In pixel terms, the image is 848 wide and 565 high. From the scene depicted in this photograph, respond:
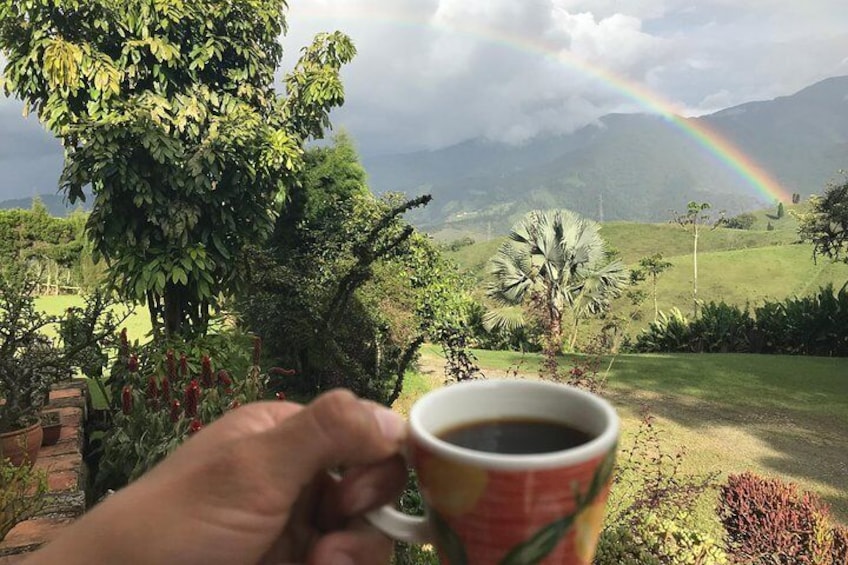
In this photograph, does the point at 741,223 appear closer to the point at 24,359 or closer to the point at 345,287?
the point at 345,287

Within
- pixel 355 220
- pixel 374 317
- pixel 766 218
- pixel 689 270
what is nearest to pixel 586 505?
pixel 374 317

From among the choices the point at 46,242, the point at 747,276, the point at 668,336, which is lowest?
the point at 668,336

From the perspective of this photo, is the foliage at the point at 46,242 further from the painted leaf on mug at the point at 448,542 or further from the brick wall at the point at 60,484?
the painted leaf on mug at the point at 448,542

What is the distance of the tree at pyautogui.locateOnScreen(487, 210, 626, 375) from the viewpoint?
48.5 ft

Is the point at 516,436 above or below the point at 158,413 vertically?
above

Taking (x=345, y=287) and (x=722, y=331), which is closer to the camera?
(x=345, y=287)

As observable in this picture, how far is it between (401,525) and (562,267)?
1466cm

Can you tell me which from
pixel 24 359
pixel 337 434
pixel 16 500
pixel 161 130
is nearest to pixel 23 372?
pixel 24 359

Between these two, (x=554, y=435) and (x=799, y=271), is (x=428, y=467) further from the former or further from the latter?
(x=799, y=271)

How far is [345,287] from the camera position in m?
5.59

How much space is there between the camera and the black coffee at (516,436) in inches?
35.6

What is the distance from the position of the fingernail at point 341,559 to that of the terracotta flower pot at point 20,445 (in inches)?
121

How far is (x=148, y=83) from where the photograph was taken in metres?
6.18

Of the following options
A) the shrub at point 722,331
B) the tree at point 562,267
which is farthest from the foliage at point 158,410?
the shrub at point 722,331
